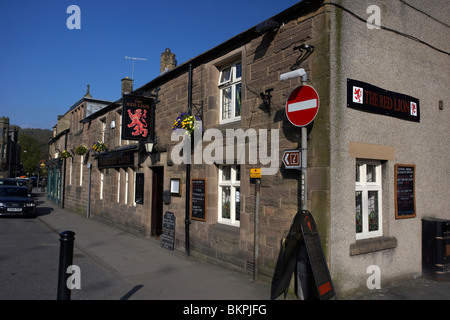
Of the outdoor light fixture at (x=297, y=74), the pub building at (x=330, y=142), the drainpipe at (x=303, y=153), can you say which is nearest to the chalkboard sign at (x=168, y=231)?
the pub building at (x=330, y=142)

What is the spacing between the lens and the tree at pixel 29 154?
68.6m

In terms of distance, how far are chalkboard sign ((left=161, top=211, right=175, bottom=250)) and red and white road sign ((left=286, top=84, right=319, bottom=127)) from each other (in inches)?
192

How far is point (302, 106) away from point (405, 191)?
9.40 feet

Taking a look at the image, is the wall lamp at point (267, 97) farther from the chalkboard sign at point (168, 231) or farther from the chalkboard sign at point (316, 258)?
the chalkboard sign at point (168, 231)

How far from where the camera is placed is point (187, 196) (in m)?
8.36

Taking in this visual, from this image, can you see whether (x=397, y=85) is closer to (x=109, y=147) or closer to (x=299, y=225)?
(x=299, y=225)

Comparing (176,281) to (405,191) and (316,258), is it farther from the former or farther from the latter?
(405,191)

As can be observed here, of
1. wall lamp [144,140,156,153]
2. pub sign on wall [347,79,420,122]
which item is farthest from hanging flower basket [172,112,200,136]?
pub sign on wall [347,79,420,122]

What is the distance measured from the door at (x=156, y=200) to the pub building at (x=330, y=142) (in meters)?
1.59

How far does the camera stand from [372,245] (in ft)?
18.4

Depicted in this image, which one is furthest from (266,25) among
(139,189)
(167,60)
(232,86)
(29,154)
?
(29,154)

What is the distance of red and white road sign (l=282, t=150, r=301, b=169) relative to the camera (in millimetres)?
5393
